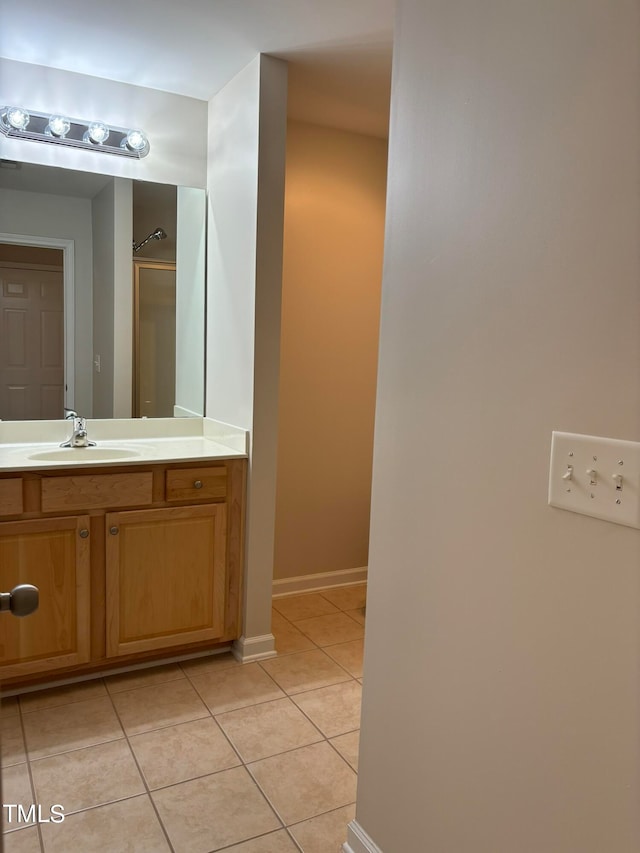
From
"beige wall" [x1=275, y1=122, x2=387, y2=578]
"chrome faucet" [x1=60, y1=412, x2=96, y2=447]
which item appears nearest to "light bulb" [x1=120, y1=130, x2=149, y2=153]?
"beige wall" [x1=275, y1=122, x2=387, y2=578]

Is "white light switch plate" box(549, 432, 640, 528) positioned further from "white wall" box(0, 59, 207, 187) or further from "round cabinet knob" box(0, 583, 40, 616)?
"white wall" box(0, 59, 207, 187)

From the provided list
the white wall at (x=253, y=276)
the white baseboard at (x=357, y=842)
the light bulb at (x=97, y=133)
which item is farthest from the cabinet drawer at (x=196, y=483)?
the light bulb at (x=97, y=133)

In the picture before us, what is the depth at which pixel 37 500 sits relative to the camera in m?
2.26

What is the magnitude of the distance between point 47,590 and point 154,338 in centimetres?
120

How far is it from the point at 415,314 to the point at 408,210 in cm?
23

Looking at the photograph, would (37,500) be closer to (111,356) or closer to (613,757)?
(111,356)

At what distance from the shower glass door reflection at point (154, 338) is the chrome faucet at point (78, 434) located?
0.83ft

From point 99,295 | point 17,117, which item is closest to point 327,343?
point 99,295

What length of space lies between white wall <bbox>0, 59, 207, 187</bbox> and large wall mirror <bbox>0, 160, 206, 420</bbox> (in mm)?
52

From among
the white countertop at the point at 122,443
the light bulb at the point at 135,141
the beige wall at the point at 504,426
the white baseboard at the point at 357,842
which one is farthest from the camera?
the light bulb at the point at 135,141

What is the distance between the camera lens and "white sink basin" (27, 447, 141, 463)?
8.10 feet

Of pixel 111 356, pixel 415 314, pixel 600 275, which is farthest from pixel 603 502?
pixel 111 356

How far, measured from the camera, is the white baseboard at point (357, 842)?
156cm

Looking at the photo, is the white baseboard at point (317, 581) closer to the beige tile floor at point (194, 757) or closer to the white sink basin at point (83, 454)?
the beige tile floor at point (194, 757)
